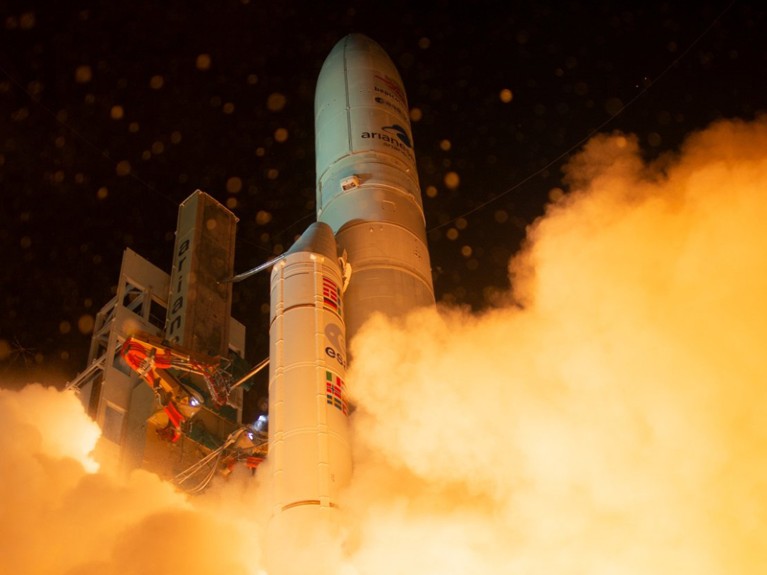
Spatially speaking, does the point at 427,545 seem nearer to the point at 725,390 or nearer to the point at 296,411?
the point at 296,411

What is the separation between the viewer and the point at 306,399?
9.62 meters

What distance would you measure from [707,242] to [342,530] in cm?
744

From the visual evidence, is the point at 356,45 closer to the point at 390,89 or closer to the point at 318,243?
the point at 390,89

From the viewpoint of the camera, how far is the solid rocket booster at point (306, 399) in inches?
348

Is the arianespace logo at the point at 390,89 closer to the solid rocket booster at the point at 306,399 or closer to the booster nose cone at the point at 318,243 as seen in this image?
the booster nose cone at the point at 318,243

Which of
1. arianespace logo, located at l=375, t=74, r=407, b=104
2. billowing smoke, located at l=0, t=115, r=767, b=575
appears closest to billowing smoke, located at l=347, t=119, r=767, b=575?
billowing smoke, located at l=0, t=115, r=767, b=575

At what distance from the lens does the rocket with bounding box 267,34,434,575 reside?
8992 mm

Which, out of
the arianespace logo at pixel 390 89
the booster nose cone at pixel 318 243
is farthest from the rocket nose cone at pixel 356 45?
the booster nose cone at pixel 318 243

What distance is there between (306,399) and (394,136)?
543 cm

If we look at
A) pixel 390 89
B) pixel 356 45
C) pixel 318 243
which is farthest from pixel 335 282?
pixel 356 45

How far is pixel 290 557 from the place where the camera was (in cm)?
862

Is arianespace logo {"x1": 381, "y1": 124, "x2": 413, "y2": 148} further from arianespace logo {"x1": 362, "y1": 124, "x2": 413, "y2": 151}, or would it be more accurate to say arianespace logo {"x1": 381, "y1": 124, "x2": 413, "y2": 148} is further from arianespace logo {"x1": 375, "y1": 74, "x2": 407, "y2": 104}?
arianespace logo {"x1": 375, "y1": 74, "x2": 407, "y2": 104}

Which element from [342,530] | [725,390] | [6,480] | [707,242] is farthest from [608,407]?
[6,480]

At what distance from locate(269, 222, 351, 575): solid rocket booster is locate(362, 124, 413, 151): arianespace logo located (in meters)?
2.37
